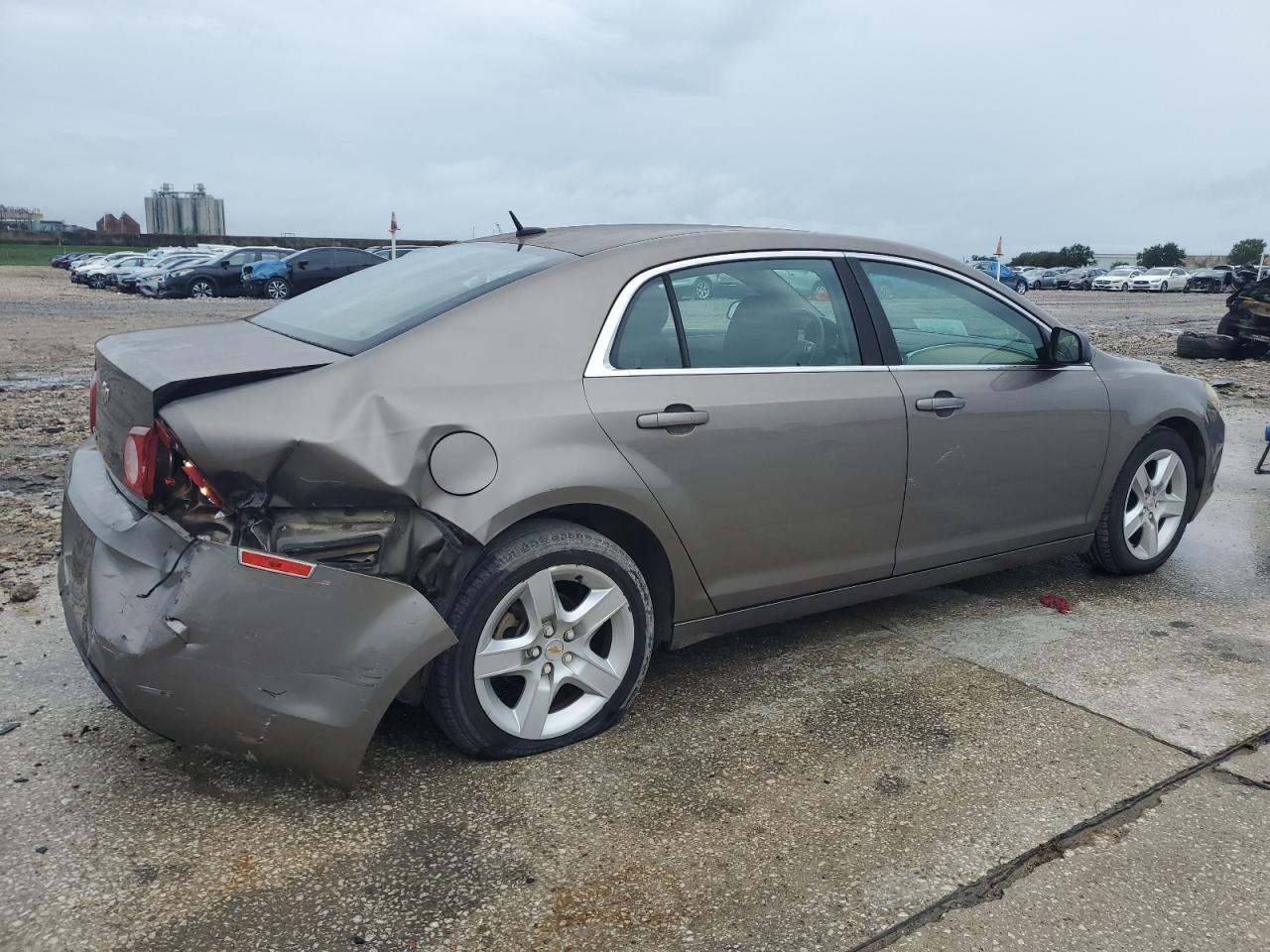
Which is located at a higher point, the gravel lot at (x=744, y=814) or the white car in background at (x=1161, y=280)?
the white car in background at (x=1161, y=280)

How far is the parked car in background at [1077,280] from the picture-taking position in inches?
2090

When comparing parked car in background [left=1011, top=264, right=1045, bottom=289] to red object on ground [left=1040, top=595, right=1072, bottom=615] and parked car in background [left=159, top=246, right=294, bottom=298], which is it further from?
red object on ground [left=1040, top=595, right=1072, bottom=615]

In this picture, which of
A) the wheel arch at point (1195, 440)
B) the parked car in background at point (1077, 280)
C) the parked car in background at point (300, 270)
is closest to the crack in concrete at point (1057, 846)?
the wheel arch at point (1195, 440)

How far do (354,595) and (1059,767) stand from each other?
2.06 meters

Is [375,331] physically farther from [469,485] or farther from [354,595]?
[354,595]

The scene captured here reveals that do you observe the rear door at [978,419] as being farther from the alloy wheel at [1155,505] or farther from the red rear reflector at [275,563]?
→ the red rear reflector at [275,563]

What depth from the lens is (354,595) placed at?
8.61 feet

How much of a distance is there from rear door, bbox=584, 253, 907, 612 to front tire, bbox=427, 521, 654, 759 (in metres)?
0.31

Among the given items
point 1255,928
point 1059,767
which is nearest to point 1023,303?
point 1059,767

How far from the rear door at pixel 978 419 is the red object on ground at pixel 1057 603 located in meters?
0.28

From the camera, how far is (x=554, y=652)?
3.03m

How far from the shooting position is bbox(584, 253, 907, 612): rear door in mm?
3168

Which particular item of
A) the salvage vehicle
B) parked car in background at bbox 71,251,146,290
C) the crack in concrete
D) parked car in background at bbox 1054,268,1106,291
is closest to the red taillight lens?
the salvage vehicle

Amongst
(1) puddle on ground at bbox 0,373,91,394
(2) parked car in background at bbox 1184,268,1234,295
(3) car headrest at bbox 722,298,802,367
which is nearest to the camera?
(3) car headrest at bbox 722,298,802,367
